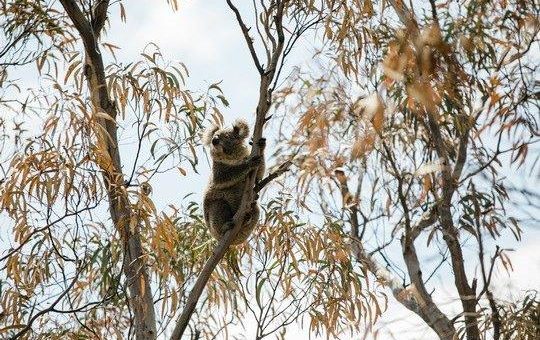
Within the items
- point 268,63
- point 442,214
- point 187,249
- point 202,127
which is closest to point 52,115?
point 268,63

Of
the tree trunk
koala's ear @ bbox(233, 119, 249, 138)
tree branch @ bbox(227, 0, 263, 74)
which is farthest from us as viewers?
koala's ear @ bbox(233, 119, 249, 138)

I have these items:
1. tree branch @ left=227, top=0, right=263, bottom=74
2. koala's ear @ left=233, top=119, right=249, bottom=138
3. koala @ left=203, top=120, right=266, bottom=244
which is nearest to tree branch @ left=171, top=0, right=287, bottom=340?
tree branch @ left=227, top=0, right=263, bottom=74

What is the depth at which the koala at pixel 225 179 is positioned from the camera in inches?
211

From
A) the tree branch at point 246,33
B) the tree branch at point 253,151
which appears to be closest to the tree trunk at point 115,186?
the tree branch at point 253,151

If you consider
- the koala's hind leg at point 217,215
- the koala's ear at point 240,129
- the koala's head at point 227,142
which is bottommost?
the koala's hind leg at point 217,215

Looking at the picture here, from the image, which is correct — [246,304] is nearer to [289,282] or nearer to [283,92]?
[289,282]

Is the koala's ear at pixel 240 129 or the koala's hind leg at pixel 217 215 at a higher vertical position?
the koala's ear at pixel 240 129

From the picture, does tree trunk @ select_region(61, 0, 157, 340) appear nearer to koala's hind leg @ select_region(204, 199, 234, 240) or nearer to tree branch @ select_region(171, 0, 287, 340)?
tree branch @ select_region(171, 0, 287, 340)

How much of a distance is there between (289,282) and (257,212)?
2.05 feet

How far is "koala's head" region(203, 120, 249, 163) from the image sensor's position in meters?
5.39

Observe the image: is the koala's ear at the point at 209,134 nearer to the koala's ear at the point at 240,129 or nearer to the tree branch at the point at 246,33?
the koala's ear at the point at 240,129

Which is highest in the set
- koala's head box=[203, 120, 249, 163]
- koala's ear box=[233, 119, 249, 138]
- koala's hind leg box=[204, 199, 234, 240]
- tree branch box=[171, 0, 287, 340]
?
koala's ear box=[233, 119, 249, 138]

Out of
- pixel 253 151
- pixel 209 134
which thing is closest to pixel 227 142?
pixel 209 134

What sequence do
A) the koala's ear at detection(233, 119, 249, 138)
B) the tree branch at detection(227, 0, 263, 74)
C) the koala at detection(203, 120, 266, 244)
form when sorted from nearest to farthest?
1. the tree branch at detection(227, 0, 263, 74)
2. the koala at detection(203, 120, 266, 244)
3. the koala's ear at detection(233, 119, 249, 138)
